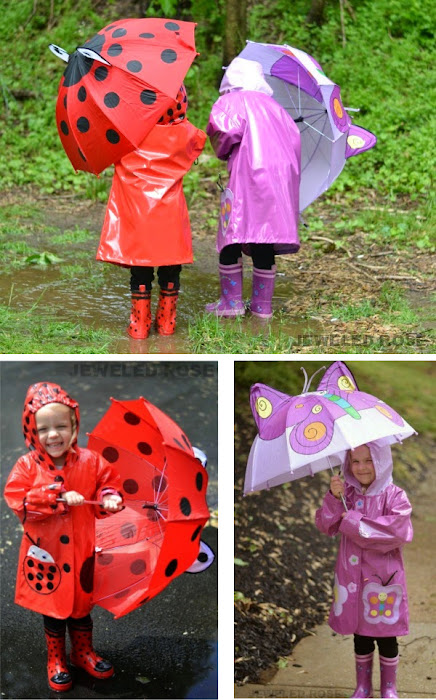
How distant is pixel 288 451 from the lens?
4.02 meters

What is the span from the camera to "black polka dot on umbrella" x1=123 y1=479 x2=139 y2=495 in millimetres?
4672

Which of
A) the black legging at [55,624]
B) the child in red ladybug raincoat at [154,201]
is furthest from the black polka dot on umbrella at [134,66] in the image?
the black legging at [55,624]

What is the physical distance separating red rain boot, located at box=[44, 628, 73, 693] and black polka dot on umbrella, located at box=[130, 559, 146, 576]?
0.44 metres

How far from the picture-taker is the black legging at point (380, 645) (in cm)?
437

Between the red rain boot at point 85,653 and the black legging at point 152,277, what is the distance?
196 cm

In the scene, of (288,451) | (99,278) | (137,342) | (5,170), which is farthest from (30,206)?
(288,451)

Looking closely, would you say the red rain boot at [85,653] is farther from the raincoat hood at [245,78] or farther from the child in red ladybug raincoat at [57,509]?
the raincoat hood at [245,78]

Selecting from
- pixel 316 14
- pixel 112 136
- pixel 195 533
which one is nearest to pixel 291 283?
pixel 112 136

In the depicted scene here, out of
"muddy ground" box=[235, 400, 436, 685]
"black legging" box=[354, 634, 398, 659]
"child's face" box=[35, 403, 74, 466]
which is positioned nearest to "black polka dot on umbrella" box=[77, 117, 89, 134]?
"child's face" box=[35, 403, 74, 466]

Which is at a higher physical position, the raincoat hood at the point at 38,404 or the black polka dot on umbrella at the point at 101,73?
the black polka dot on umbrella at the point at 101,73

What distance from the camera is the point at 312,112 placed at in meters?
5.88

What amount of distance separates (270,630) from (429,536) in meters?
1.89

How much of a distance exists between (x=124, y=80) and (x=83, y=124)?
33 cm

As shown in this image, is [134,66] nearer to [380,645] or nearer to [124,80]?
[124,80]
